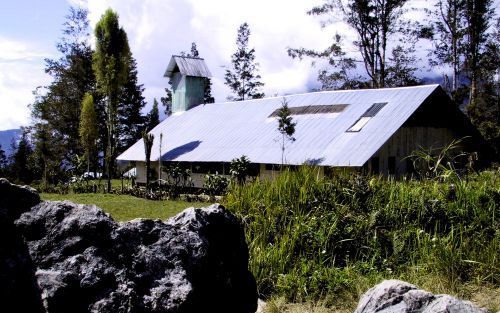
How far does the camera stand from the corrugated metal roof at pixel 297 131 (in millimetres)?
19797

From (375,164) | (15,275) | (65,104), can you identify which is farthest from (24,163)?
(15,275)

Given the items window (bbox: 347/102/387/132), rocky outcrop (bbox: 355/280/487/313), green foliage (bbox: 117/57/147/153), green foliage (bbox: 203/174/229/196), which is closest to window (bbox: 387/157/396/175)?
window (bbox: 347/102/387/132)

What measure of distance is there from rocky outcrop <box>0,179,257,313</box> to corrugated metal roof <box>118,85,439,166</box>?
14990 mm

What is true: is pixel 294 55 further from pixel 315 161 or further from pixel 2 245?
pixel 2 245

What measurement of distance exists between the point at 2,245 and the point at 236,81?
50.6 metres

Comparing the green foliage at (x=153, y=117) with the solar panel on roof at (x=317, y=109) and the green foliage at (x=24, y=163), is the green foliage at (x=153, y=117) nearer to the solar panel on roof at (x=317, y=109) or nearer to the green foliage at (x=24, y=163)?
the green foliage at (x=24, y=163)

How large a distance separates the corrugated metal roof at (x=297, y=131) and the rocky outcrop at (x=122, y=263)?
49.2ft

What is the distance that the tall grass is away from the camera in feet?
20.5

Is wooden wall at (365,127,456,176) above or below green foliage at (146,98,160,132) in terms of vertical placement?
below

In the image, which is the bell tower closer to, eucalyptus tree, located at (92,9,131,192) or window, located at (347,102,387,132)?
eucalyptus tree, located at (92,9,131,192)

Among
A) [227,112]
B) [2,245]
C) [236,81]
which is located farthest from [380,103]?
[236,81]

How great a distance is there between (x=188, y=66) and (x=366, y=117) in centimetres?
1772

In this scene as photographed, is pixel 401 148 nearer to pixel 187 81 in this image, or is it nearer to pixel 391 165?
pixel 391 165

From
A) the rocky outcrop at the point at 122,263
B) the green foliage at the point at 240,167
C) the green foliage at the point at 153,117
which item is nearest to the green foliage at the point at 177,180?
the green foliage at the point at 240,167
